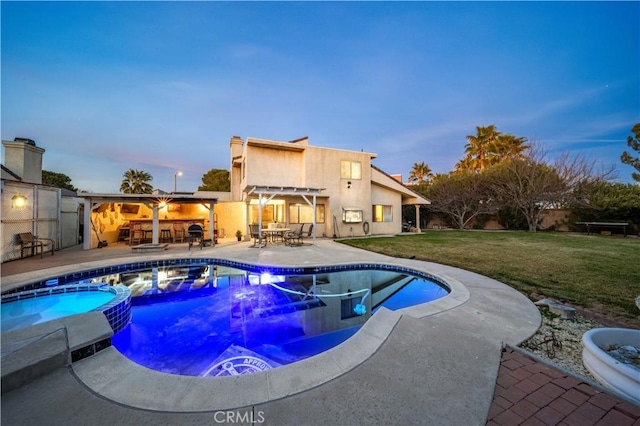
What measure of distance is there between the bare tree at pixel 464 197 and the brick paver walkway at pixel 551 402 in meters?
21.6

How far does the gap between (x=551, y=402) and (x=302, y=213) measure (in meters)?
13.7

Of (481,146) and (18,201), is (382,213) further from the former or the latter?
(481,146)

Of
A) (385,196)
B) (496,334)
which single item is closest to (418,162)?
(385,196)

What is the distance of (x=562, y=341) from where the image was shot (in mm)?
3084

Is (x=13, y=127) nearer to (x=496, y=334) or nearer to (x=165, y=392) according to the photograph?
(x=165, y=392)

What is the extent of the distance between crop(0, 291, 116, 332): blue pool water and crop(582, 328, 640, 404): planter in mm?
6968

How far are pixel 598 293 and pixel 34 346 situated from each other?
28.7 ft

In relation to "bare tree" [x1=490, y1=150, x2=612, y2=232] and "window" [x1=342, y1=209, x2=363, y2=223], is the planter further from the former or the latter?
"bare tree" [x1=490, y1=150, x2=612, y2=232]

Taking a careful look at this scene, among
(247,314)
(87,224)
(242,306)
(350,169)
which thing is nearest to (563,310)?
(247,314)

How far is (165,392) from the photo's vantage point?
2.11m

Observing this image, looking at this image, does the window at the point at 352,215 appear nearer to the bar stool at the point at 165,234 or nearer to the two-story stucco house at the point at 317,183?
the two-story stucco house at the point at 317,183

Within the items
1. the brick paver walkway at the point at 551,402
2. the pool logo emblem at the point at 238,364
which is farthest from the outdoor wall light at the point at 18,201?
the brick paver walkway at the point at 551,402

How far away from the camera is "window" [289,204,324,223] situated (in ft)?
49.4

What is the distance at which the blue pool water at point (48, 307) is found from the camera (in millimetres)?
4312
